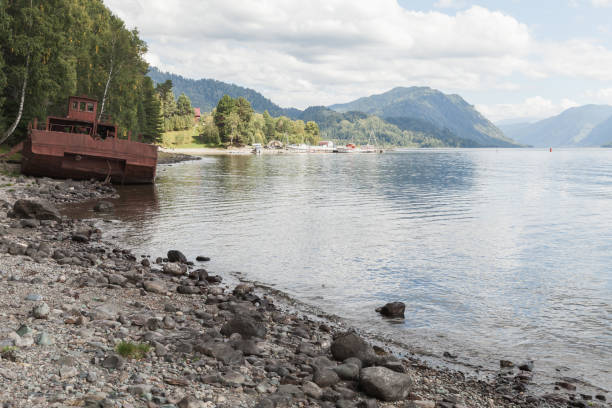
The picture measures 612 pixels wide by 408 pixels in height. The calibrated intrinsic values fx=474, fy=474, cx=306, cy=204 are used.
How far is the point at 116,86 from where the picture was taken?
2724 inches

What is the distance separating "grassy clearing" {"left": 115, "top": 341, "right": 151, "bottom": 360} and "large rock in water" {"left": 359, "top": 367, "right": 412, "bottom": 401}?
4616 millimetres

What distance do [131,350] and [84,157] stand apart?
41.5 metres

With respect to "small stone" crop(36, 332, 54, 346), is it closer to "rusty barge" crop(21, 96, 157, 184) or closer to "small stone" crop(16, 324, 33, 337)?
"small stone" crop(16, 324, 33, 337)

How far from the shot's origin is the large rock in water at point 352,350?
11492 millimetres

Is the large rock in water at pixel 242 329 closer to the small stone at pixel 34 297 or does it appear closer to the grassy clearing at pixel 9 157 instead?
the small stone at pixel 34 297

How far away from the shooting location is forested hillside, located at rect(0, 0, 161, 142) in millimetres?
47281

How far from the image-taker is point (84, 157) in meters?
46.3

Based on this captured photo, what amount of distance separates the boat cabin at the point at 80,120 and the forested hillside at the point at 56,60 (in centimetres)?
246

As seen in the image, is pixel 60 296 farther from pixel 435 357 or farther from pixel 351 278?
pixel 351 278

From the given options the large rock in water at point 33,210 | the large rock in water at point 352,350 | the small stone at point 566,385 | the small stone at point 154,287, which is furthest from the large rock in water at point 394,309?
the large rock in water at point 33,210

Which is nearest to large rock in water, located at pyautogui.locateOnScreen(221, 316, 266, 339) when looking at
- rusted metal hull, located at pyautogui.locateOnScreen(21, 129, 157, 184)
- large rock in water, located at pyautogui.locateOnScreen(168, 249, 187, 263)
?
large rock in water, located at pyautogui.locateOnScreen(168, 249, 187, 263)

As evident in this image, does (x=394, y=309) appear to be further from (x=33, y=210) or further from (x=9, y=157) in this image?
(x=9, y=157)

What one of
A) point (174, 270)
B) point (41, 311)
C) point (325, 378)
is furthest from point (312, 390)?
point (174, 270)

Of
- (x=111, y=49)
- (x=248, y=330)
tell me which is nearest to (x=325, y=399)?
(x=248, y=330)
